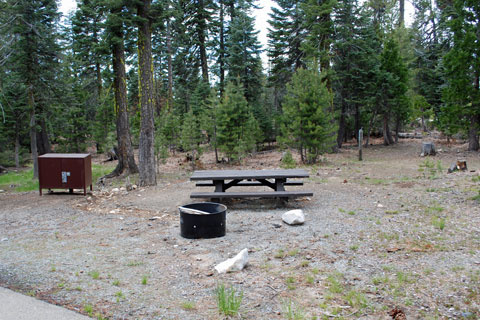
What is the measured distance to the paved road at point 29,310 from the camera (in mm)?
3150

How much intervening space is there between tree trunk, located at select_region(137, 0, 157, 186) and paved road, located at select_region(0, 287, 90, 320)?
7218 millimetres

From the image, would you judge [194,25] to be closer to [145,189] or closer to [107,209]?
[145,189]

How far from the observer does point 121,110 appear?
1339cm

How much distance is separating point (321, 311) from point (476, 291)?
157 centimetres

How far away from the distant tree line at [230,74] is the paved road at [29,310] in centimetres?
729

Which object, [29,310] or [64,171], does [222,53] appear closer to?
[64,171]

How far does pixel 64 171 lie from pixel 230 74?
16.4m

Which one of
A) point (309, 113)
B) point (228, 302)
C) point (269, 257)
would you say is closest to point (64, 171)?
point (269, 257)

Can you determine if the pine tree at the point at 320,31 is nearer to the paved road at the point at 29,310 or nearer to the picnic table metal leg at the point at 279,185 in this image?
the picnic table metal leg at the point at 279,185

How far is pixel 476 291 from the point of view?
3451 millimetres

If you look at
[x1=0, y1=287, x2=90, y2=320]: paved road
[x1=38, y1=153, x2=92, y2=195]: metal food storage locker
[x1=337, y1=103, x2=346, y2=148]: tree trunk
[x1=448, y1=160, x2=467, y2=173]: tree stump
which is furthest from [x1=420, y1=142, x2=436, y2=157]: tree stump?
[x1=0, y1=287, x2=90, y2=320]: paved road

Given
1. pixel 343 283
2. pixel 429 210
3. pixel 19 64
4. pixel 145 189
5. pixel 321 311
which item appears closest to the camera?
pixel 321 311

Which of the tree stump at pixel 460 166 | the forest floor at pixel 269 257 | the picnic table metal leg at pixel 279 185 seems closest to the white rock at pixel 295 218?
the forest floor at pixel 269 257

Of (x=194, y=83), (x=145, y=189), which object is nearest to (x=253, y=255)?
(x=145, y=189)
